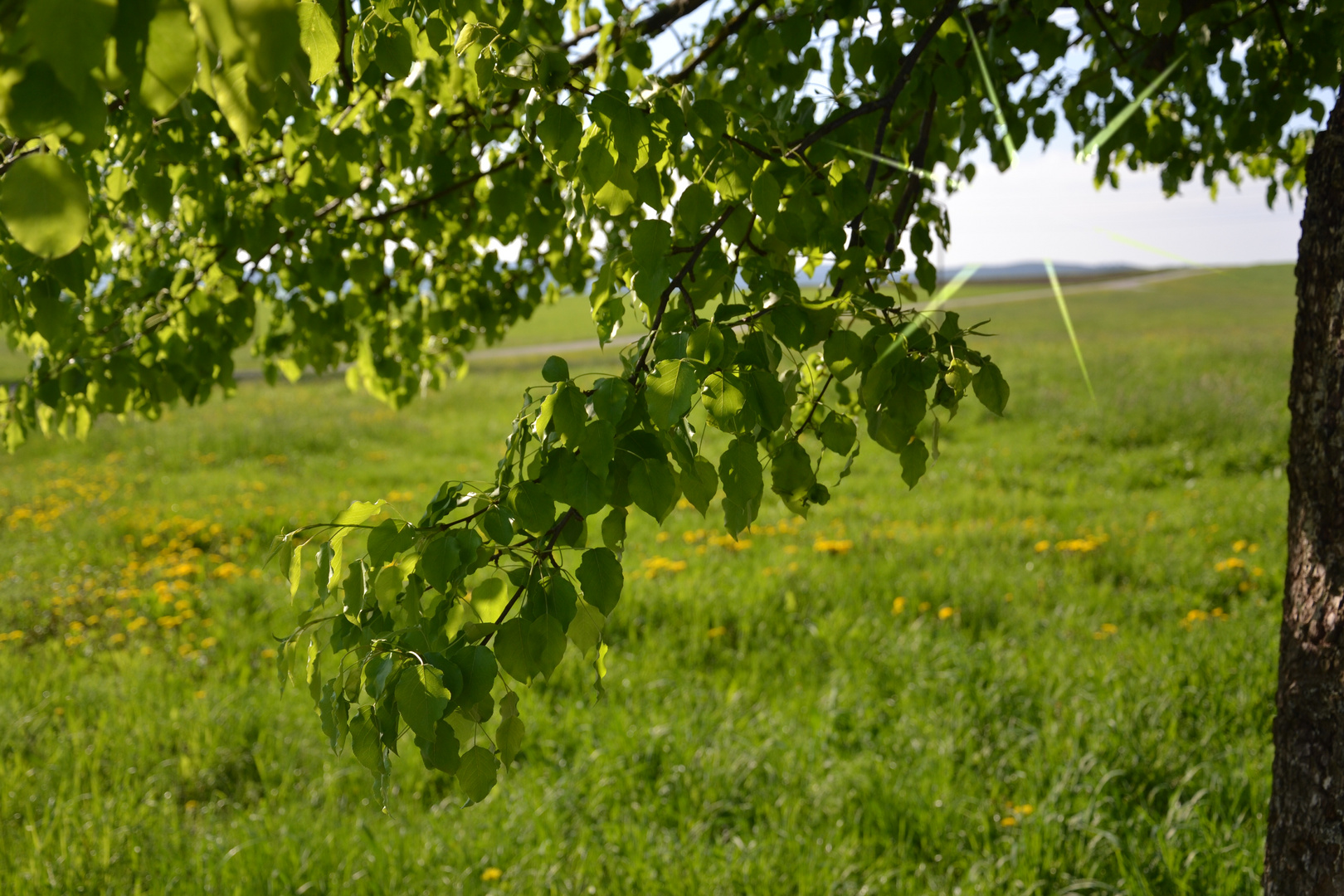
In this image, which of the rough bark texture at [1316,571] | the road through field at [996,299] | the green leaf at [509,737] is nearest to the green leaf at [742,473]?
the green leaf at [509,737]

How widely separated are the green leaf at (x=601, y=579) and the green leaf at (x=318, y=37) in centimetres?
69

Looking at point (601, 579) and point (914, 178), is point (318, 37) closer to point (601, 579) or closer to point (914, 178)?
point (601, 579)

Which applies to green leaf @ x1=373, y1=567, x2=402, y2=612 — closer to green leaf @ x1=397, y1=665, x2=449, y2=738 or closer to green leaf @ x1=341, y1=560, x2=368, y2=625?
green leaf @ x1=341, y1=560, x2=368, y2=625

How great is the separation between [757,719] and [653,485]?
9.51ft

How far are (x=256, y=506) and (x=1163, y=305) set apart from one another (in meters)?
34.7

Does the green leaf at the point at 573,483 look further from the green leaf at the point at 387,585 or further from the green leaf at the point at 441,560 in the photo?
the green leaf at the point at 387,585

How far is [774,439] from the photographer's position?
4.95ft

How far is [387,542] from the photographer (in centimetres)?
122

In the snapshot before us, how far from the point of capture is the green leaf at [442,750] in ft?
3.72

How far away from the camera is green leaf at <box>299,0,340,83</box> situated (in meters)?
1.08

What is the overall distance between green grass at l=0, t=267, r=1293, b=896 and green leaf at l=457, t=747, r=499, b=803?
70 centimetres

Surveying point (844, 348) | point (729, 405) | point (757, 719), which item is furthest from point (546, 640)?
point (757, 719)

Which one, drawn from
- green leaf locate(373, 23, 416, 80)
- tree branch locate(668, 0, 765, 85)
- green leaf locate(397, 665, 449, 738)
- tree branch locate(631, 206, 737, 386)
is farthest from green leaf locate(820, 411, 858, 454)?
tree branch locate(668, 0, 765, 85)

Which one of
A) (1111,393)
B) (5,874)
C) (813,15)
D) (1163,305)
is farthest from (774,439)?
(1163,305)
